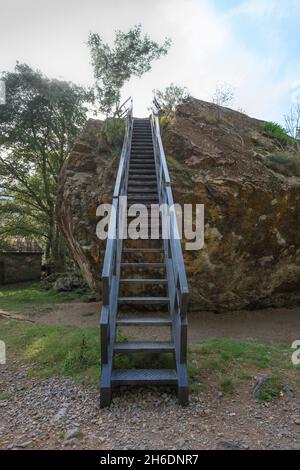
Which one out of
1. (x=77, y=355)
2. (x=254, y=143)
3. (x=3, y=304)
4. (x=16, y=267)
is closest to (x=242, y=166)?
(x=254, y=143)

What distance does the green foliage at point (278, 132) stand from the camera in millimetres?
9117

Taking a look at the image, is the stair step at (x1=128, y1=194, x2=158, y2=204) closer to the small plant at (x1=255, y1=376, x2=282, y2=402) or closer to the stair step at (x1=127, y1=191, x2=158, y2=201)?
the stair step at (x1=127, y1=191, x2=158, y2=201)

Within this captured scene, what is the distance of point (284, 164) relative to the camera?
753cm

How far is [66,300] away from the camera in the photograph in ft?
31.7

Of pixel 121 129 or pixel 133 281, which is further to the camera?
pixel 121 129

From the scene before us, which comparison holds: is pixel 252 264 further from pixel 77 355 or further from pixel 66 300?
pixel 66 300

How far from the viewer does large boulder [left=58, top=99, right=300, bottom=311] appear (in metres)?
6.52

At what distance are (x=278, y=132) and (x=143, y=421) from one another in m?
8.98

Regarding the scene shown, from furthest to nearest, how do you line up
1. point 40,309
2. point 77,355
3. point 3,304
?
point 3,304
point 40,309
point 77,355

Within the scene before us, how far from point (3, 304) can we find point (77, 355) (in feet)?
20.3

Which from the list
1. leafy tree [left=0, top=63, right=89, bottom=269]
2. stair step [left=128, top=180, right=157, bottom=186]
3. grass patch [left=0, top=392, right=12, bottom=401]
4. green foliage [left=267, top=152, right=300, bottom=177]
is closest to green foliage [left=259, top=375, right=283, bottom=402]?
grass patch [left=0, top=392, right=12, bottom=401]

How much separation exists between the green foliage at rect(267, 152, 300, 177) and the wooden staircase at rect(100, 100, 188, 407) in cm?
278

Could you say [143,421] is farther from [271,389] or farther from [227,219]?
[227,219]

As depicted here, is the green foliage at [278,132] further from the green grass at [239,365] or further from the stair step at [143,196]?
the green grass at [239,365]
